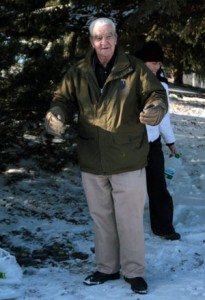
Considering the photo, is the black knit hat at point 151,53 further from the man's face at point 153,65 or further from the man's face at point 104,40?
the man's face at point 104,40

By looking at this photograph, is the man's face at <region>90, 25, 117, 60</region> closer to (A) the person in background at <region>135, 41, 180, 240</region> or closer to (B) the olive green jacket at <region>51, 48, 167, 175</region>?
(B) the olive green jacket at <region>51, 48, 167, 175</region>

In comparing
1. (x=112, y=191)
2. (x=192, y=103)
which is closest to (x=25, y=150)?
(x=112, y=191)

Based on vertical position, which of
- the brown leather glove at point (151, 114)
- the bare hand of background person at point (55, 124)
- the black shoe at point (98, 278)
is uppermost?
the brown leather glove at point (151, 114)

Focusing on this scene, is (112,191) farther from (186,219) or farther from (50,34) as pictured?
(50,34)

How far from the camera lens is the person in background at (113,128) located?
333cm

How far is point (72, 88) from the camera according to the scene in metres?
3.52

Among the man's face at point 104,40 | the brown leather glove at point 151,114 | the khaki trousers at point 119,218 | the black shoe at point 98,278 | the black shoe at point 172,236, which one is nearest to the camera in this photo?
the brown leather glove at point 151,114

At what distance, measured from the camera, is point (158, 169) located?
4.59 metres

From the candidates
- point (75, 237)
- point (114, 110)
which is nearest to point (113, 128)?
point (114, 110)

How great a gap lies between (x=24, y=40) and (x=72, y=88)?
6.99 ft

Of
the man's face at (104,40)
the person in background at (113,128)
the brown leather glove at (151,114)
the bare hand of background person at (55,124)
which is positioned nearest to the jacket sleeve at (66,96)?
the person in background at (113,128)

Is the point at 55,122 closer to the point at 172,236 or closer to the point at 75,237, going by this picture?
the point at 75,237

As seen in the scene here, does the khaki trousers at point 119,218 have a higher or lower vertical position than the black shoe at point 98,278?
higher

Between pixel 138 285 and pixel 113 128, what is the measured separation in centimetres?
113
